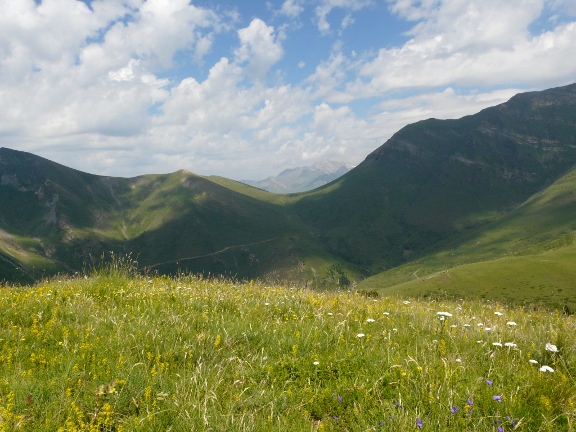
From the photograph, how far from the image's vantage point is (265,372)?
5.20 m

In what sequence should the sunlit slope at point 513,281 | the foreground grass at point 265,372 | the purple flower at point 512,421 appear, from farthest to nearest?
the sunlit slope at point 513,281 < the foreground grass at point 265,372 < the purple flower at point 512,421

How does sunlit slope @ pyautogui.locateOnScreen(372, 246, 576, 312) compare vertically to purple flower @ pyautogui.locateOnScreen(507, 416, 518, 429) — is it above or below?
below

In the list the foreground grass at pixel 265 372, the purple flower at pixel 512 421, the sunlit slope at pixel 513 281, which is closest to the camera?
the purple flower at pixel 512 421

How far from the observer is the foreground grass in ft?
13.0

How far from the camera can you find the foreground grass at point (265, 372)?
397 cm

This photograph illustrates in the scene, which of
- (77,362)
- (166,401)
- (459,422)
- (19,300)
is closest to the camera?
(459,422)

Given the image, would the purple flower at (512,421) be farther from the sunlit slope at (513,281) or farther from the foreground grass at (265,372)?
the sunlit slope at (513,281)

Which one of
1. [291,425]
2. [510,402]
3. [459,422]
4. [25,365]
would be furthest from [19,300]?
[510,402]

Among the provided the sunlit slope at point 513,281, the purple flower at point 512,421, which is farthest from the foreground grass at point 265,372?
the sunlit slope at point 513,281

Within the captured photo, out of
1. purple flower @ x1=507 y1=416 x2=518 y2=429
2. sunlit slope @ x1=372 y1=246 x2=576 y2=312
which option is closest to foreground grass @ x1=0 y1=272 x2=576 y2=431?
purple flower @ x1=507 y1=416 x2=518 y2=429

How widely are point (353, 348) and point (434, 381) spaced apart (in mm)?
1466

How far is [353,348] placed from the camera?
5.80 metres

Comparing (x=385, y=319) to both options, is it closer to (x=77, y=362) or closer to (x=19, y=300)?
(x=77, y=362)

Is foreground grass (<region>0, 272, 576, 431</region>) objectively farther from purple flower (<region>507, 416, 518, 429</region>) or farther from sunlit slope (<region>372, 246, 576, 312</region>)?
sunlit slope (<region>372, 246, 576, 312</region>)
